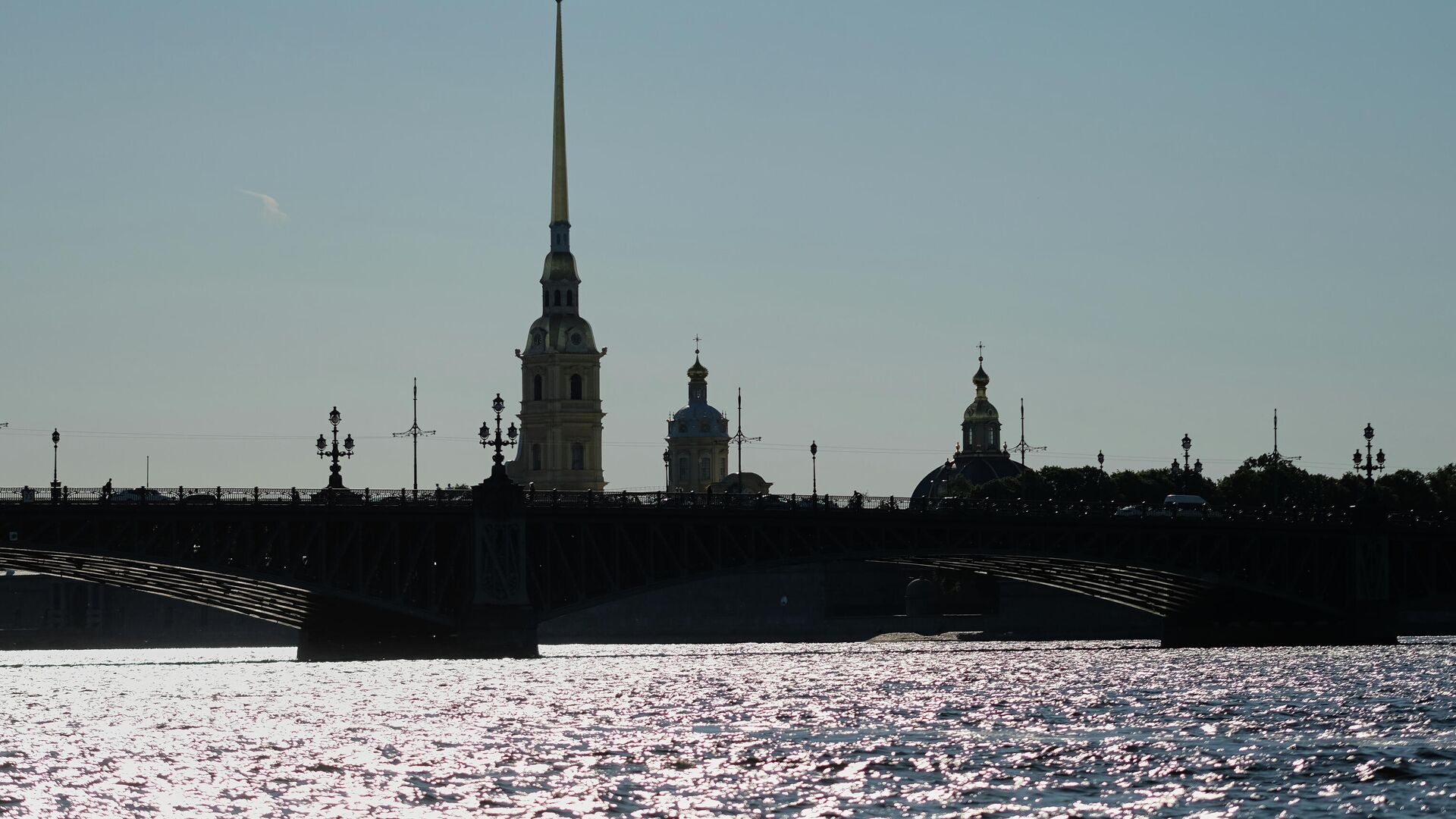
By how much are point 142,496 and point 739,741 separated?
4225 cm

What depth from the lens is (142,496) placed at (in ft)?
308

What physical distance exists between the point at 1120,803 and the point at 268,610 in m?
73.9

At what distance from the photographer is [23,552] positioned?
3593 inches

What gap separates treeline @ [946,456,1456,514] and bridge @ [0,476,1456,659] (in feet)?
147

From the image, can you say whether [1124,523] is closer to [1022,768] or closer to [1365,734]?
[1365,734]

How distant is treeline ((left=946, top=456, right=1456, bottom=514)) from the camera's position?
17262cm

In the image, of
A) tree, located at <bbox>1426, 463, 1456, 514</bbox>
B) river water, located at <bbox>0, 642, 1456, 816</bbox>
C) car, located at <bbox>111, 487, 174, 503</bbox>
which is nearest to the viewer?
river water, located at <bbox>0, 642, 1456, 816</bbox>

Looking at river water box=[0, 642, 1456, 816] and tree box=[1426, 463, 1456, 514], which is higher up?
tree box=[1426, 463, 1456, 514]

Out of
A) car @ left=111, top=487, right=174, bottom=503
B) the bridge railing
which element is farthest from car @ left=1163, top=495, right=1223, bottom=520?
car @ left=111, top=487, right=174, bottom=503

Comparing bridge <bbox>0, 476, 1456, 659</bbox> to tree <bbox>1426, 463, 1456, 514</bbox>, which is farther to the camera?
tree <bbox>1426, 463, 1456, 514</bbox>

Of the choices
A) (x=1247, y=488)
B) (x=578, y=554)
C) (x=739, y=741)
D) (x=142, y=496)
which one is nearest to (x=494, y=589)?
(x=578, y=554)

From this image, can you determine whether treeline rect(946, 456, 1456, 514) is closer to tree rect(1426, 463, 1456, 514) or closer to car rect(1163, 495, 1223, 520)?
tree rect(1426, 463, 1456, 514)

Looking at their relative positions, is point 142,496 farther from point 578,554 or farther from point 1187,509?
point 1187,509

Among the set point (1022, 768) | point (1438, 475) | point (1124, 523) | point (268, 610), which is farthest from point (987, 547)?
point (1438, 475)
